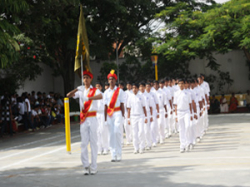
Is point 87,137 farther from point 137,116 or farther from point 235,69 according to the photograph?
point 235,69

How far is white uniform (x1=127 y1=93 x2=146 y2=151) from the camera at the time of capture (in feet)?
41.8

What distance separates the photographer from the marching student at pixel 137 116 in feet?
41.8

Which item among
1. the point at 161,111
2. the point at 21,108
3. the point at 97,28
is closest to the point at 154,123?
the point at 161,111

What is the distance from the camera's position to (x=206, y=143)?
1415 centimetres

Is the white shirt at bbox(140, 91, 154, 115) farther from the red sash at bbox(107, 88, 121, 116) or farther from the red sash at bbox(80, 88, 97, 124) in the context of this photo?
the red sash at bbox(80, 88, 97, 124)

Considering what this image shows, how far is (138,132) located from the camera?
42.1ft

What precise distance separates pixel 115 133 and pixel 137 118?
1705 mm

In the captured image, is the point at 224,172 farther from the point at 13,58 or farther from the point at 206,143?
the point at 13,58

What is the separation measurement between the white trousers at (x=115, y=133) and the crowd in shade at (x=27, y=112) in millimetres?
9189

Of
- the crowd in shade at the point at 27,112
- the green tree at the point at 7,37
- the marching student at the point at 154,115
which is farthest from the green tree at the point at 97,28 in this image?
the marching student at the point at 154,115

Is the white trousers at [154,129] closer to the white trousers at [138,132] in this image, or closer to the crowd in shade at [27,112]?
the white trousers at [138,132]

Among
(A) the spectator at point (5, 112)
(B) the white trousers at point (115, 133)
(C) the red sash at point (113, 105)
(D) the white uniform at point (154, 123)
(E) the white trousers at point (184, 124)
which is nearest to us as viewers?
(B) the white trousers at point (115, 133)

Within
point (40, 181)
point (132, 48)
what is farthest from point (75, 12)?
point (40, 181)

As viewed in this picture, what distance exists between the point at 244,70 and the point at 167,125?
1854cm
